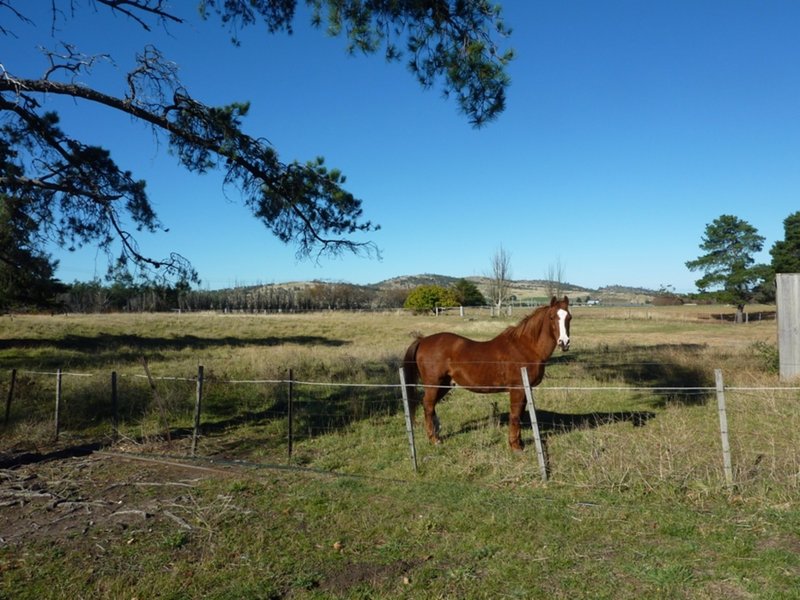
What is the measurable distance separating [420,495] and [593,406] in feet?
19.5

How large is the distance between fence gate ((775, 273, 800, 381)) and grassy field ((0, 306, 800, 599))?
182 centimetres

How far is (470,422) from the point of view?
33.2ft

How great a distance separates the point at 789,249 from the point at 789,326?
4225 cm

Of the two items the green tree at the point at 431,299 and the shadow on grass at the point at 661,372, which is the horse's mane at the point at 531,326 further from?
the green tree at the point at 431,299

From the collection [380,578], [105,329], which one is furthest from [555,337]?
[105,329]

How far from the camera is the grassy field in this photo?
4.38 meters

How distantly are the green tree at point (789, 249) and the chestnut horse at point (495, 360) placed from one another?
160 feet

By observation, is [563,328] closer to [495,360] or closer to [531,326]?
[531,326]

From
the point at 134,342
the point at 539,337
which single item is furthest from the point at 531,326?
the point at 134,342

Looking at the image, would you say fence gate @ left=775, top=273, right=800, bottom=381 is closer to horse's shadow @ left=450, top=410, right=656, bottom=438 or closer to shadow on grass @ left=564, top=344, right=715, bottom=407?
shadow on grass @ left=564, top=344, right=715, bottom=407

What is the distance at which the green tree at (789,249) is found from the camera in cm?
4756

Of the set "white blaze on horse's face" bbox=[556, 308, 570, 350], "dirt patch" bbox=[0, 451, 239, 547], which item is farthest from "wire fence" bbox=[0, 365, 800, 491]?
"dirt patch" bbox=[0, 451, 239, 547]

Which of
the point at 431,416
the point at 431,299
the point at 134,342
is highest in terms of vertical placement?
the point at 431,299

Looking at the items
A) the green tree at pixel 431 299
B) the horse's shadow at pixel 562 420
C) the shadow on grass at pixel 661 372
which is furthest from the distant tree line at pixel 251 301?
the shadow on grass at pixel 661 372
